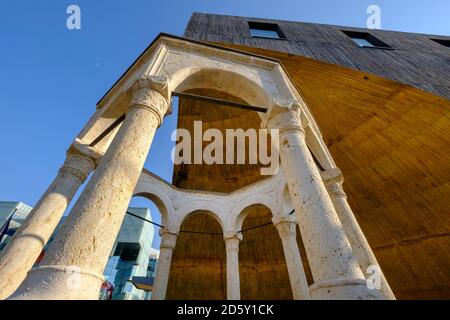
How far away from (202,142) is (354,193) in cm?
791

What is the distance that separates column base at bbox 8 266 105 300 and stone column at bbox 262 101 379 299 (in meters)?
2.19

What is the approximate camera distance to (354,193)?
10.8 m

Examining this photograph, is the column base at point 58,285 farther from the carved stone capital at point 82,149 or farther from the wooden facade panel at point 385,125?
the wooden facade panel at point 385,125

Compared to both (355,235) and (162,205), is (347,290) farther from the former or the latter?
(162,205)

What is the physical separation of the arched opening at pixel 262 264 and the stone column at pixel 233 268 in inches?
113

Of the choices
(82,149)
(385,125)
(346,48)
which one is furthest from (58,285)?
(346,48)

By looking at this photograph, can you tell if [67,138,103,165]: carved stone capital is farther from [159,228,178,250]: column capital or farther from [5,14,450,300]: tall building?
[159,228,178,250]: column capital

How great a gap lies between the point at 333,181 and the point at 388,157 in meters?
5.96

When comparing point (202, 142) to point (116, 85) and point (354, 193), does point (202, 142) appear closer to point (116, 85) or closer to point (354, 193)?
point (116, 85)

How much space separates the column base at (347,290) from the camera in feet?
6.98

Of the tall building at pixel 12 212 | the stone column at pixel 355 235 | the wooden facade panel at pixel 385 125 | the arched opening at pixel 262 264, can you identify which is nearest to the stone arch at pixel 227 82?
the stone column at pixel 355 235

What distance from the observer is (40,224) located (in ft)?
11.8

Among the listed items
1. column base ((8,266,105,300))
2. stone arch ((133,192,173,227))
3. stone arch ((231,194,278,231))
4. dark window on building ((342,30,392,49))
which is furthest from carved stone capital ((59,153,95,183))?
dark window on building ((342,30,392,49))
